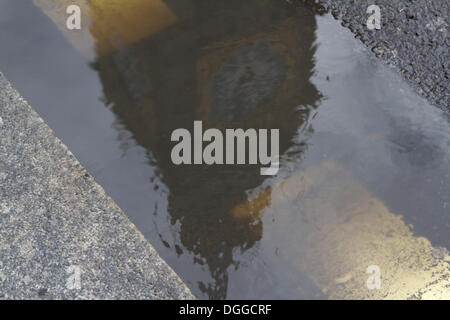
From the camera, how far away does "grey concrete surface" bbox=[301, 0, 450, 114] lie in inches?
116

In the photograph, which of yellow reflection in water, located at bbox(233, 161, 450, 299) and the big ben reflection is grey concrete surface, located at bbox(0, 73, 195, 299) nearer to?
the big ben reflection

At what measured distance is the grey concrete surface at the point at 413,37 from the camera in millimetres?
2949

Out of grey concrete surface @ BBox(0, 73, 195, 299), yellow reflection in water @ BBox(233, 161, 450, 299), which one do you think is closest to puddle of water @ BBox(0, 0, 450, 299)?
yellow reflection in water @ BBox(233, 161, 450, 299)

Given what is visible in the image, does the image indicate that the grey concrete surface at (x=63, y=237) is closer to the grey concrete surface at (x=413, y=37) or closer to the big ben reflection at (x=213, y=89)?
the big ben reflection at (x=213, y=89)

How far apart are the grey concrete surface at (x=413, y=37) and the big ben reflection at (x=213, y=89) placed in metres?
0.34

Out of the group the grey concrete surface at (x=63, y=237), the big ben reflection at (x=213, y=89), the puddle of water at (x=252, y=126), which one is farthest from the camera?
the big ben reflection at (x=213, y=89)

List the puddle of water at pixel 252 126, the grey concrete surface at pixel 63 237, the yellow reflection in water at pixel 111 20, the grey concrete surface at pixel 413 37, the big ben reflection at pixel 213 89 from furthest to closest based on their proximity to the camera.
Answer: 1. the yellow reflection in water at pixel 111 20
2. the grey concrete surface at pixel 413 37
3. the big ben reflection at pixel 213 89
4. the puddle of water at pixel 252 126
5. the grey concrete surface at pixel 63 237

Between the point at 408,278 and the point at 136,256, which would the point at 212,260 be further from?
the point at 408,278

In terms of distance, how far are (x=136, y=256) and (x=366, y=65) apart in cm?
202

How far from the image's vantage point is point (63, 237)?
92.2 inches

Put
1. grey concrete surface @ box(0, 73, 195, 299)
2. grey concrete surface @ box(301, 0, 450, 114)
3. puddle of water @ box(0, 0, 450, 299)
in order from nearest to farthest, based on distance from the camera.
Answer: grey concrete surface @ box(0, 73, 195, 299) → puddle of water @ box(0, 0, 450, 299) → grey concrete surface @ box(301, 0, 450, 114)

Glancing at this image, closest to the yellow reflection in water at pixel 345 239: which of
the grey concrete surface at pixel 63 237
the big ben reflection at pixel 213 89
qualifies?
the big ben reflection at pixel 213 89

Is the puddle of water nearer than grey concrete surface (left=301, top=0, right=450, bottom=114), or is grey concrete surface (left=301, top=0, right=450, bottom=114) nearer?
the puddle of water

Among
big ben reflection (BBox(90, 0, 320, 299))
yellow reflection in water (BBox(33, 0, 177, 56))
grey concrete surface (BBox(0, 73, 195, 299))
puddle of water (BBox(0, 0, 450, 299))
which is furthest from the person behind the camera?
yellow reflection in water (BBox(33, 0, 177, 56))
